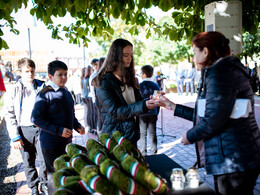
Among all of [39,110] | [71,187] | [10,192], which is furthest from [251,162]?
[10,192]

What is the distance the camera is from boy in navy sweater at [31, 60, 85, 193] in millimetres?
3252

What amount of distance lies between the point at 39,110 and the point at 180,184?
2.26 meters

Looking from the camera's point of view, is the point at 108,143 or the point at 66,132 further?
the point at 66,132

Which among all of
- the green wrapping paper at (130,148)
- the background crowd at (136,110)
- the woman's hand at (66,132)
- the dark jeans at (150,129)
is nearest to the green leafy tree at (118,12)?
the background crowd at (136,110)

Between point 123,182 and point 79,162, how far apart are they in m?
0.40

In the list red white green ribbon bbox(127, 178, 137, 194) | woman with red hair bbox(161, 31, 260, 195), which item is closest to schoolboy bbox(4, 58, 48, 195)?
woman with red hair bbox(161, 31, 260, 195)

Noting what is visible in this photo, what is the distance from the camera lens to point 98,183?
1.39m

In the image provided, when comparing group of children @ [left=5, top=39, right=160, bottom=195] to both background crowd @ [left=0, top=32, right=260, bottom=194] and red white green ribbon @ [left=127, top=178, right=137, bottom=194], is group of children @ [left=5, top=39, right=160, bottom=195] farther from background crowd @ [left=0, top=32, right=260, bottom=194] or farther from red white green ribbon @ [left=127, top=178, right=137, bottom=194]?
red white green ribbon @ [left=127, top=178, right=137, bottom=194]

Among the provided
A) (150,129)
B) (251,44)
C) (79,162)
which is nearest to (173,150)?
(150,129)

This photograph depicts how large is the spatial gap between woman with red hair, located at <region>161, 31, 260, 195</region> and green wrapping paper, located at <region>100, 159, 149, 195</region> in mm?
746

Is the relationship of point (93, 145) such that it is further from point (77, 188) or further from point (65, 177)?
point (77, 188)

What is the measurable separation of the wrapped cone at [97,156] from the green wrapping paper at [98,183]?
0.21 m

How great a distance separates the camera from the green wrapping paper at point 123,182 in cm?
139

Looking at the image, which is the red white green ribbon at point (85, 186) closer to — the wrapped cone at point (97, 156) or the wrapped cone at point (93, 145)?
the wrapped cone at point (97, 156)
